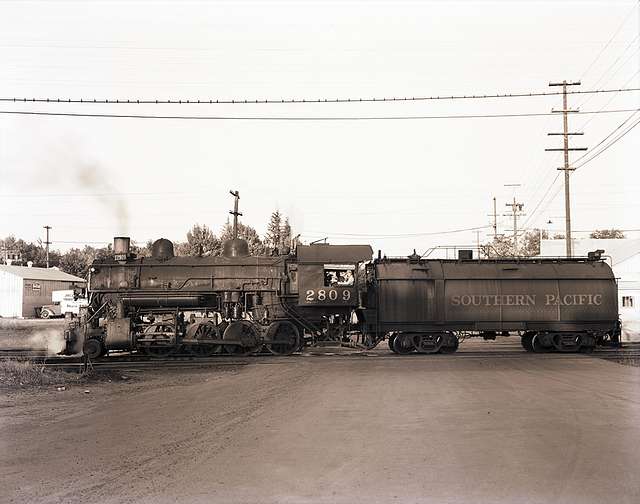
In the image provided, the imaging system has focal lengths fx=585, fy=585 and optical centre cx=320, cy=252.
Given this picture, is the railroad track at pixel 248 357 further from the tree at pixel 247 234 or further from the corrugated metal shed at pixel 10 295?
the tree at pixel 247 234

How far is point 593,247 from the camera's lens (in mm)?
66000

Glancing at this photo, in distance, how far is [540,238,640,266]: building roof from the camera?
5358cm

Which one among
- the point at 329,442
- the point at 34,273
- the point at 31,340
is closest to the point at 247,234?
the point at 34,273

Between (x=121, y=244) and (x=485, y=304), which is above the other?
(x=121, y=244)

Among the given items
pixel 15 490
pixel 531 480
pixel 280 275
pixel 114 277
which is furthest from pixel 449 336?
pixel 15 490

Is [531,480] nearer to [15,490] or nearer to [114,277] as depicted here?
[15,490]

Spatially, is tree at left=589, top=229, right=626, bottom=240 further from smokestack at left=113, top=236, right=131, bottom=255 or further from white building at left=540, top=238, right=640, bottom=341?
smokestack at left=113, top=236, right=131, bottom=255

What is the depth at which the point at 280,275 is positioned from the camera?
2028cm

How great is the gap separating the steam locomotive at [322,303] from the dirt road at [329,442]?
22.1 feet

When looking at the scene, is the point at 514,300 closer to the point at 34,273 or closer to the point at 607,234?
the point at 34,273

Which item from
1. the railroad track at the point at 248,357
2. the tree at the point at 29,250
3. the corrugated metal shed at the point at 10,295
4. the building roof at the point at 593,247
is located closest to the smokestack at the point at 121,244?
the railroad track at the point at 248,357

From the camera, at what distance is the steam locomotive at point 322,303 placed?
19703 millimetres

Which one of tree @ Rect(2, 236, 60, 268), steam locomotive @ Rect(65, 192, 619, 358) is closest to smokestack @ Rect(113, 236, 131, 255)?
steam locomotive @ Rect(65, 192, 619, 358)

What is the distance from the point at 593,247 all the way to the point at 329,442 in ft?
217
